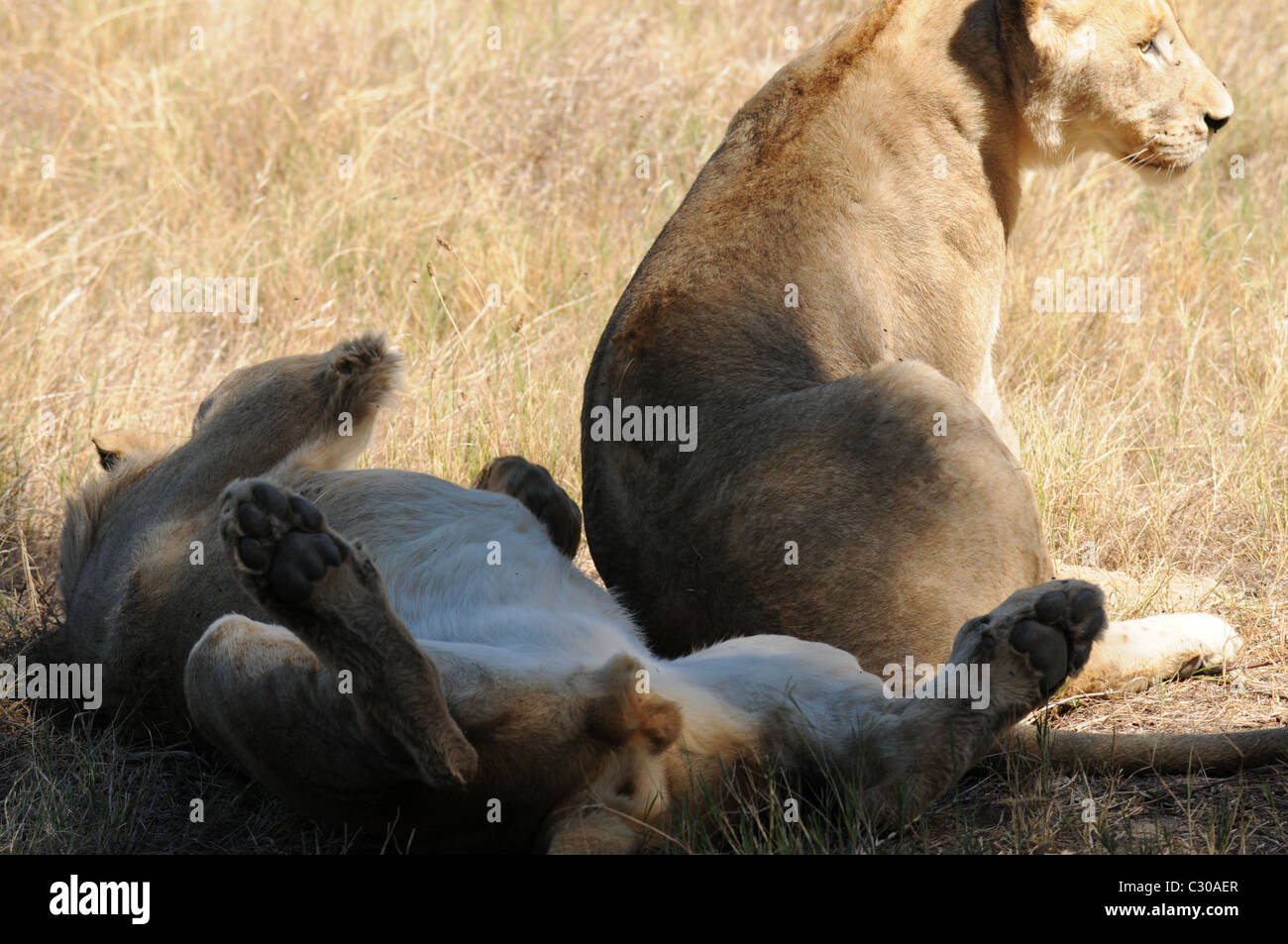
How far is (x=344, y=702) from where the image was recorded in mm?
2756

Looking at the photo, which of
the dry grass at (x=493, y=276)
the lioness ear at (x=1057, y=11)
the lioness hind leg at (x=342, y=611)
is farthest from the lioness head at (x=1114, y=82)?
the lioness hind leg at (x=342, y=611)

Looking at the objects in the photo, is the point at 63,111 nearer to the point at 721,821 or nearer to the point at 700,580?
the point at 700,580

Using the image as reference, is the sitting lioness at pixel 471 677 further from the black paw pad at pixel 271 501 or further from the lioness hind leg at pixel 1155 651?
the lioness hind leg at pixel 1155 651

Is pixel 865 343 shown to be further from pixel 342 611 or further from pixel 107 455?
pixel 107 455

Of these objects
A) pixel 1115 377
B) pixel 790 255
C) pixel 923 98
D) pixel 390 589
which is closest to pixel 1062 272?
pixel 1115 377

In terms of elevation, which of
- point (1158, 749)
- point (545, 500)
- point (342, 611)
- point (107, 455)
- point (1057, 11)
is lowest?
point (1158, 749)

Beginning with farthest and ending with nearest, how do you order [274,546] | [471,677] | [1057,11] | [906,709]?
[1057,11] < [906,709] < [471,677] < [274,546]

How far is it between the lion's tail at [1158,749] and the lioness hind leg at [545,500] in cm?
126

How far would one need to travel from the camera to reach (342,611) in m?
2.65

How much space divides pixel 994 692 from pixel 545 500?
4.76 ft

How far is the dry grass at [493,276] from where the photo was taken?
11.6 feet

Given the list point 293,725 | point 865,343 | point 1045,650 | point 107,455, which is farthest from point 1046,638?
point 107,455
